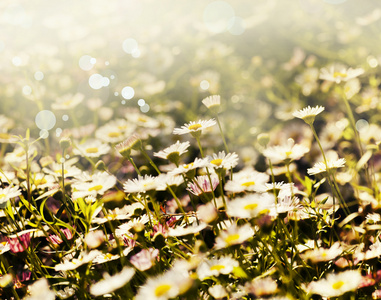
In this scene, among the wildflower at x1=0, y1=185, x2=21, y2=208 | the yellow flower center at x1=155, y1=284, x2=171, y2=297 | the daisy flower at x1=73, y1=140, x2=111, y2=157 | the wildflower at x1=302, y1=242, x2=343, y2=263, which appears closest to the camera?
the yellow flower center at x1=155, y1=284, x2=171, y2=297

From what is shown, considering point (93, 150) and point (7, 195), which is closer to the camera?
point (7, 195)

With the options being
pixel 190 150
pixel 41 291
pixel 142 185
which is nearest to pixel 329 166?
pixel 142 185

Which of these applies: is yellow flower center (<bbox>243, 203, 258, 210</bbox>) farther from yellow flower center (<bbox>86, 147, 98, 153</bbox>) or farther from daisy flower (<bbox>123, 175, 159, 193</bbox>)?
yellow flower center (<bbox>86, 147, 98, 153</bbox>)

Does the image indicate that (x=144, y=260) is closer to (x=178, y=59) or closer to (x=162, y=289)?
(x=162, y=289)

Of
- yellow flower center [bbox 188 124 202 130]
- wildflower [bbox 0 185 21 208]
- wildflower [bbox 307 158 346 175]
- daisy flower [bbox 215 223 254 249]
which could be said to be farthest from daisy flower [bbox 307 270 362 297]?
wildflower [bbox 0 185 21 208]

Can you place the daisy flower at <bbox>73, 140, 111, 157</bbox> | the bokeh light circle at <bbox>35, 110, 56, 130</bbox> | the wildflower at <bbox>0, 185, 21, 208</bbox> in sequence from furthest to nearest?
the bokeh light circle at <bbox>35, 110, 56, 130</bbox>, the daisy flower at <bbox>73, 140, 111, 157</bbox>, the wildflower at <bbox>0, 185, 21, 208</bbox>

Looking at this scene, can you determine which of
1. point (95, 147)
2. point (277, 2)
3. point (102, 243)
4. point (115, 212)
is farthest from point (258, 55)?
point (102, 243)

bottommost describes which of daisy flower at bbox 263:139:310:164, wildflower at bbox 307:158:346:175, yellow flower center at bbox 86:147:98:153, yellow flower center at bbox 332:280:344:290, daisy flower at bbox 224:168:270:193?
yellow flower center at bbox 332:280:344:290
